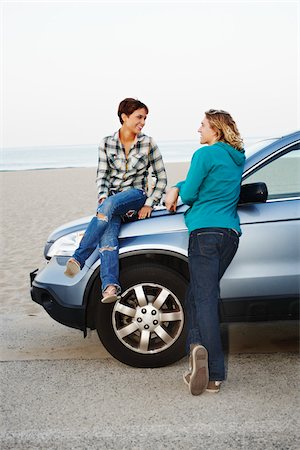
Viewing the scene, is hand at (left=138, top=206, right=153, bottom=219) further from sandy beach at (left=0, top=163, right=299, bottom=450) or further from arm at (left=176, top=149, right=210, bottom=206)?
sandy beach at (left=0, top=163, right=299, bottom=450)

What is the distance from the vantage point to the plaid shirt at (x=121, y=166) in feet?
18.8

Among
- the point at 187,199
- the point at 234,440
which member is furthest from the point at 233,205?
the point at 234,440

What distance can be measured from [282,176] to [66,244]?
1777 mm

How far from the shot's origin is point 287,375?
523 cm

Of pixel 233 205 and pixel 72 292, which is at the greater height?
pixel 233 205

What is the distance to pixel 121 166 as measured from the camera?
18.8ft

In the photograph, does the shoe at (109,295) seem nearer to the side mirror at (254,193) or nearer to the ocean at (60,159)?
the side mirror at (254,193)


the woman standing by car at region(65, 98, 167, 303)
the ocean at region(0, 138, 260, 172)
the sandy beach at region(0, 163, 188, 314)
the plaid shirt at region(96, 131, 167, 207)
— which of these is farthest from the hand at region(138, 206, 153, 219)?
the ocean at region(0, 138, 260, 172)

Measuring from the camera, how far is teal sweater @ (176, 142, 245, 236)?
486 cm

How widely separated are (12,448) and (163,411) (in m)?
0.97

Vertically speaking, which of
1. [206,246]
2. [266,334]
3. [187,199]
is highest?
[187,199]

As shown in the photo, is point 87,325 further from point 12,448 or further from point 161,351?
point 12,448

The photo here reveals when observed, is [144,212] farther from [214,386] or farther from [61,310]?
[214,386]

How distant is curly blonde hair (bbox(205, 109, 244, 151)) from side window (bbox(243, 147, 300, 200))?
0.55 m
